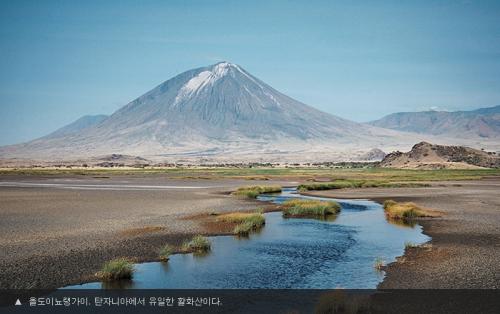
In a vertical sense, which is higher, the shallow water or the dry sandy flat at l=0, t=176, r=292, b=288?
the dry sandy flat at l=0, t=176, r=292, b=288

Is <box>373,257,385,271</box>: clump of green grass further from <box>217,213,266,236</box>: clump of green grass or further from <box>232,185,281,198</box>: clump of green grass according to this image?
<box>232,185,281,198</box>: clump of green grass

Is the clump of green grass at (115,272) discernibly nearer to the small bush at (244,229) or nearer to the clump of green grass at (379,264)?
the clump of green grass at (379,264)

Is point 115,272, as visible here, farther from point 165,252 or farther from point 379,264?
point 379,264

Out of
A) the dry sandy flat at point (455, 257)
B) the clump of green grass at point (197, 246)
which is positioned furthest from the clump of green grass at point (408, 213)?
the clump of green grass at point (197, 246)

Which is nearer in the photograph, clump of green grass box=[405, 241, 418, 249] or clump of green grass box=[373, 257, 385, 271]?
clump of green grass box=[373, 257, 385, 271]

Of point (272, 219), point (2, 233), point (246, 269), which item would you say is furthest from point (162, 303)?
point (272, 219)

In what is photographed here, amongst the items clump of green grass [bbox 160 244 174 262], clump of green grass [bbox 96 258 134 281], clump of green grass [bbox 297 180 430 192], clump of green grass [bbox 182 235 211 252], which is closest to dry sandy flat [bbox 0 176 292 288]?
clump of green grass [bbox 160 244 174 262]
